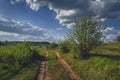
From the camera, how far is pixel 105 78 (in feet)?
98.6

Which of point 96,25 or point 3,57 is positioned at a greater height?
point 96,25

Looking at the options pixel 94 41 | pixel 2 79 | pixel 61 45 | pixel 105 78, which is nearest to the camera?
pixel 105 78

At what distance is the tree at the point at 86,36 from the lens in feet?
163

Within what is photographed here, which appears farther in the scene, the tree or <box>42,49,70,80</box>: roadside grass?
the tree

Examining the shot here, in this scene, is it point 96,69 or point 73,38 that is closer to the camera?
point 96,69

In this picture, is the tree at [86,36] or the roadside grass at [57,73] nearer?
the roadside grass at [57,73]

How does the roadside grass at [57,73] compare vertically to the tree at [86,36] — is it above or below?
below

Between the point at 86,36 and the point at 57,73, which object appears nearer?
the point at 57,73

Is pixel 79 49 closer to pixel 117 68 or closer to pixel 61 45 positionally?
pixel 117 68

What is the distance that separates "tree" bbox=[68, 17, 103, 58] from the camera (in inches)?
1957

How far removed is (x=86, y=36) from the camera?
50.5 metres

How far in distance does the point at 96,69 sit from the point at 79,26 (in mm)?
18562

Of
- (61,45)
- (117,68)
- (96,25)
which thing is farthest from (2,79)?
(61,45)

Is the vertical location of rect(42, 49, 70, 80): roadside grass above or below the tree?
below
